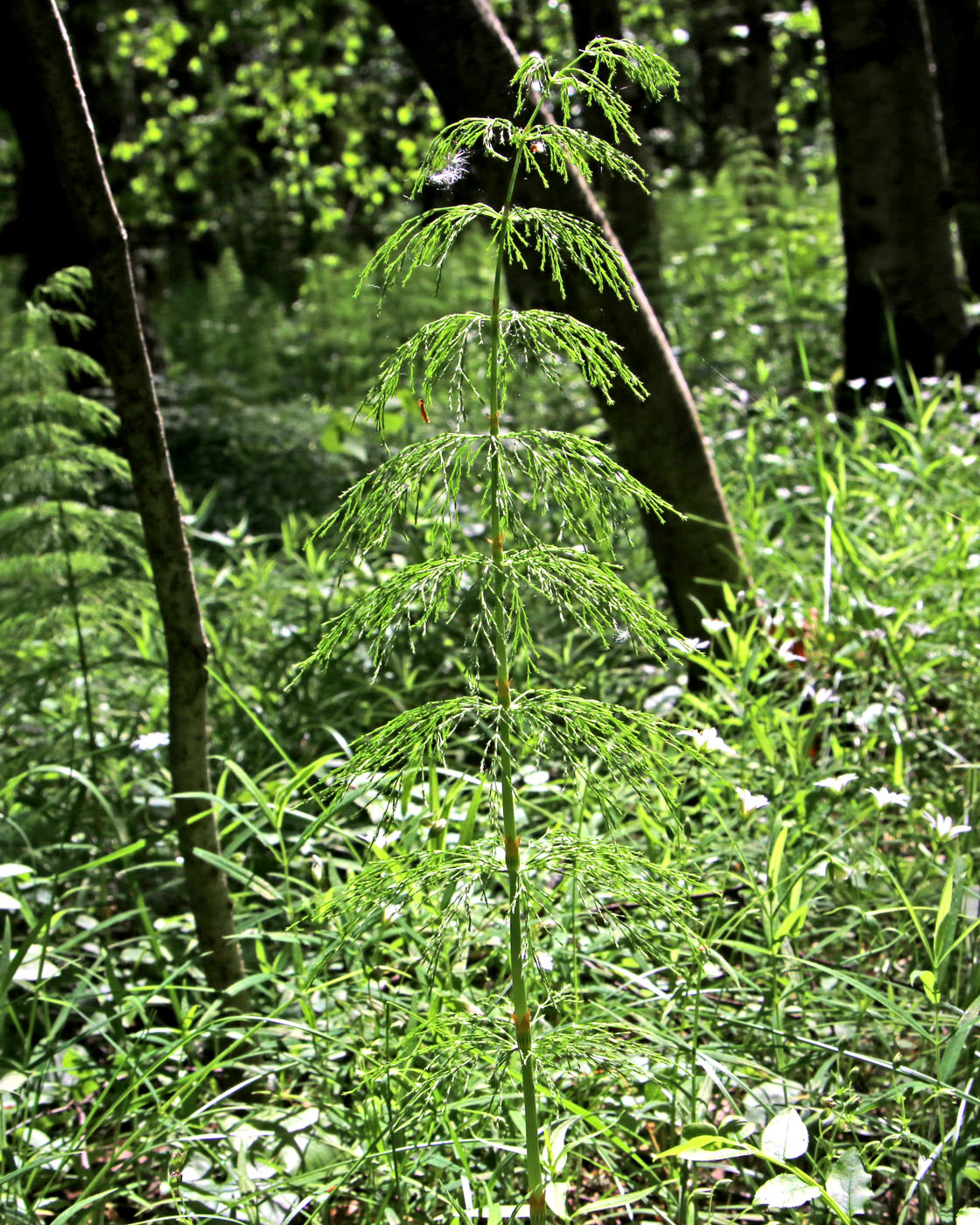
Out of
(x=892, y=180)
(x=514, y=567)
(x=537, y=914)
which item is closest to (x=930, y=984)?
(x=537, y=914)

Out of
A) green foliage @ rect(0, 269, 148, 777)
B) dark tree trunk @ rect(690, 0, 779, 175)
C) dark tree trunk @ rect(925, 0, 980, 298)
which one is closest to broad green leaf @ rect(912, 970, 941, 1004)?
green foliage @ rect(0, 269, 148, 777)

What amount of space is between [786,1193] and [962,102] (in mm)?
6679

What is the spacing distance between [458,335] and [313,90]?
30.6 feet

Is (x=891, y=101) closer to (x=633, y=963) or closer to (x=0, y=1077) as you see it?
(x=633, y=963)

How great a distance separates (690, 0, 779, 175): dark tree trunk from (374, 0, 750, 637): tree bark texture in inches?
228

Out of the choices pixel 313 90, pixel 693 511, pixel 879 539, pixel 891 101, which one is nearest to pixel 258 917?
pixel 693 511

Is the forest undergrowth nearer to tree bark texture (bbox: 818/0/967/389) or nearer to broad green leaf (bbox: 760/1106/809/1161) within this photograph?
broad green leaf (bbox: 760/1106/809/1161)

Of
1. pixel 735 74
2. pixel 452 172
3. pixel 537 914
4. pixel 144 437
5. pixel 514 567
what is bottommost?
pixel 537 914

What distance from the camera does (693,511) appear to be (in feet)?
9.14

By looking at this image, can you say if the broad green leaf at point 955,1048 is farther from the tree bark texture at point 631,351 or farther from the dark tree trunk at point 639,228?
the dark tree trunk at point 639,228

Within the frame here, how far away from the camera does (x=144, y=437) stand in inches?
68.3

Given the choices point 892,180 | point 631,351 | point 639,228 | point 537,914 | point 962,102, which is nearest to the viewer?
point 537,914

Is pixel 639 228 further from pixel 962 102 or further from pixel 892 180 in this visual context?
pixel 892 180

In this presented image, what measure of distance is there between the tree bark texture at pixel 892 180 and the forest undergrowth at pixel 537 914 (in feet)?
3.02
